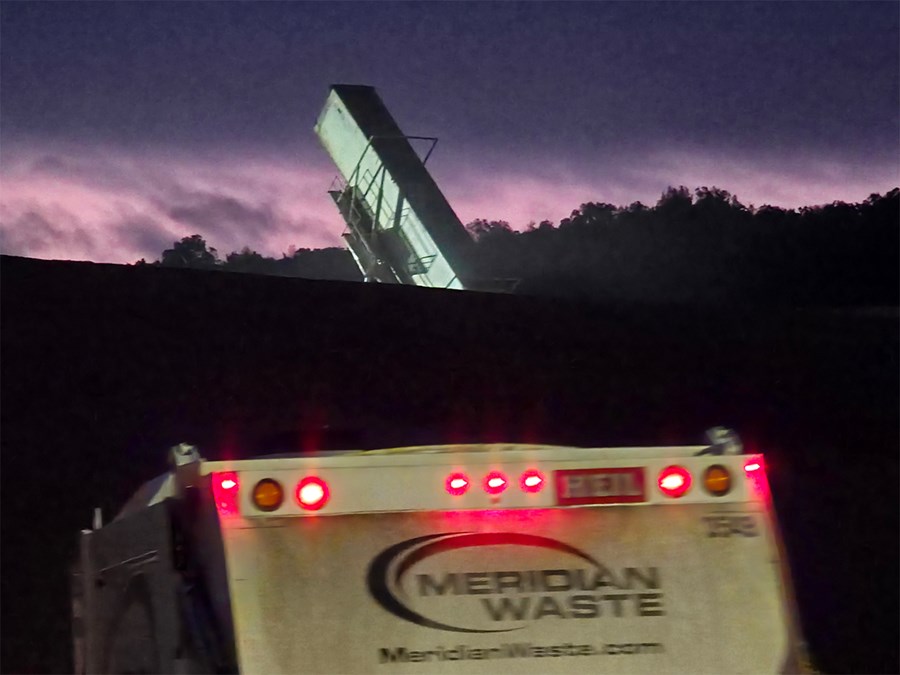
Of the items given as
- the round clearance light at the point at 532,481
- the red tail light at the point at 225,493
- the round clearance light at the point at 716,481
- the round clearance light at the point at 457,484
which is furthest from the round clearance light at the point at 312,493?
the round clearance light at the point at 716,481

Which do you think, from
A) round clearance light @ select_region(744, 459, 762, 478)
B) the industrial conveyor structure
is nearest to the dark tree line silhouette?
the industrial conveyor structure

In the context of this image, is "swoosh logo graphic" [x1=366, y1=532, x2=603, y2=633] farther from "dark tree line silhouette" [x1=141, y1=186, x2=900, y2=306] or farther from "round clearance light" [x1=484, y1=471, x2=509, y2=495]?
"dark tree line silhouette" [x1=141, y1=186, x2=900, y2=306]

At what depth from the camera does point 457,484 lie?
493 cm

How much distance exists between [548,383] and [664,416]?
1665 millimetres

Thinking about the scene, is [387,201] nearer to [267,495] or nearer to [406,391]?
[406,391]

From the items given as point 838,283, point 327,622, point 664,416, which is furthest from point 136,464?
point 838,283

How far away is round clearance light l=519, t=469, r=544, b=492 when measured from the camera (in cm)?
497

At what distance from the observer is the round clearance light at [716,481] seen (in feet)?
16.7

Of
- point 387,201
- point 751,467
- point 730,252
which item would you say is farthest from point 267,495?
point 730,252

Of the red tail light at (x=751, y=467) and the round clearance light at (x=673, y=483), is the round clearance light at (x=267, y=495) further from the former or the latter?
the red tail light at (x=751, y=467)

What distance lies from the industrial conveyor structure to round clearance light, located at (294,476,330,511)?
498 inches

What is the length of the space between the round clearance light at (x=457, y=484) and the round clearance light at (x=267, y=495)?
603 millimetres

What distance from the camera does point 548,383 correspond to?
53.3 ft

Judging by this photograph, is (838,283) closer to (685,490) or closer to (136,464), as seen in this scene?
(136,464)
